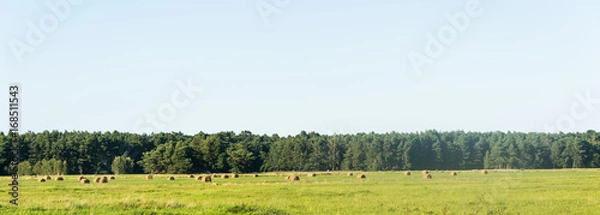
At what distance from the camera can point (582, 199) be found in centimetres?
2995

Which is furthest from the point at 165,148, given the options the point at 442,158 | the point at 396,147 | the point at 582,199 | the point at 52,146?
the point at 582,199

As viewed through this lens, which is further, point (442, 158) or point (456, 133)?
point (456, 133)

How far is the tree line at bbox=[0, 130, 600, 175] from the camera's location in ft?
345

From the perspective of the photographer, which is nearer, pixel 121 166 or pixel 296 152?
pixel 121 166

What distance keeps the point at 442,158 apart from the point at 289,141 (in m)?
29.7

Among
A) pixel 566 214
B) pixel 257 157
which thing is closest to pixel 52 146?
pixel 257 157

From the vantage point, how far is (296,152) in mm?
120812

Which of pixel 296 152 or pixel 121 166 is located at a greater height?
pixel 296 152

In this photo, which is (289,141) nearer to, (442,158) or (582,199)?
(442,158)

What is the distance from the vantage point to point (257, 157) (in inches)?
4791

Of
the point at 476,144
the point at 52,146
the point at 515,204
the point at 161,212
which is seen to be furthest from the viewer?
the point at 476,144

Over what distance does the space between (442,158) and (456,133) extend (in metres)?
11.1

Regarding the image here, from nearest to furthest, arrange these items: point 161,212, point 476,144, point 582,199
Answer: point 161,212
point 582,199
point 476,144

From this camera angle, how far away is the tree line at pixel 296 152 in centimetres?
10519
